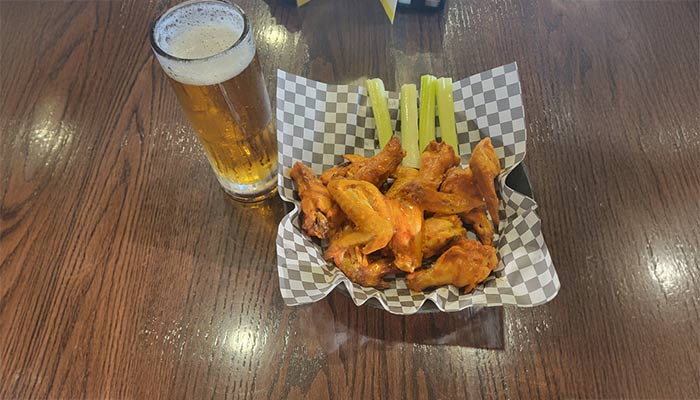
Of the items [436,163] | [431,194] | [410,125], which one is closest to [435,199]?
[431,194]

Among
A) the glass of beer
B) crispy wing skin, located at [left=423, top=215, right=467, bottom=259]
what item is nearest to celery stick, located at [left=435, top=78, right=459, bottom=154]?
crispy wing skin, located at [left=423, top=215, right=467, bottom=259]

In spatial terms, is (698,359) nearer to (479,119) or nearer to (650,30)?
(479,119)

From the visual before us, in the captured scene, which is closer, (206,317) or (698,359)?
(698,359)

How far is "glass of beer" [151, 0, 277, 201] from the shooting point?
4.02 feet

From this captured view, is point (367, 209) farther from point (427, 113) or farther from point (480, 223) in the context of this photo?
point (427, 113)

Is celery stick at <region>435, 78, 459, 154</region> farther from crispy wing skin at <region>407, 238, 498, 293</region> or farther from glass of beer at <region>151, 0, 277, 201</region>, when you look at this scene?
glass of beer at <region>151, 0, 277, 201</region>

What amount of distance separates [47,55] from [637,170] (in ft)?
7.83

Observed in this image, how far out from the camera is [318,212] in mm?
1397

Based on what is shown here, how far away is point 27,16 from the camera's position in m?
2.21

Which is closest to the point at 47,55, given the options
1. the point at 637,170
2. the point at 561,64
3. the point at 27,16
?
the point at 27,16

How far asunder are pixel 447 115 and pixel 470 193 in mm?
396

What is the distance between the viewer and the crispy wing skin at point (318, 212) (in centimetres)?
139

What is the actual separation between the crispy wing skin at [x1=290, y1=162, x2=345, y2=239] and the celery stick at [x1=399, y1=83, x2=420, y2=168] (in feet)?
1.23

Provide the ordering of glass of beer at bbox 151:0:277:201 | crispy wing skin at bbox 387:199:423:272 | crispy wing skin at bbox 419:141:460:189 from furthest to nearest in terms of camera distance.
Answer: crispy wing skin at bbox 419:141:460:189
crispy wing skin at bbox 387:199:423:272
glass of beer at bbox 151:0:277:201
